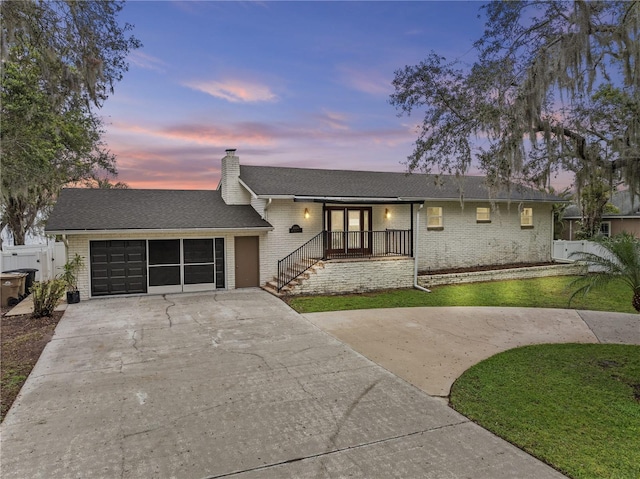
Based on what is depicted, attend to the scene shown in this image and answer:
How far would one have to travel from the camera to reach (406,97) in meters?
11.0

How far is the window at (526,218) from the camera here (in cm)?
1703

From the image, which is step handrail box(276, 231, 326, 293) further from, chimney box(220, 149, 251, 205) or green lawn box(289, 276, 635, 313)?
chimney box(220, 149, 251, 205)

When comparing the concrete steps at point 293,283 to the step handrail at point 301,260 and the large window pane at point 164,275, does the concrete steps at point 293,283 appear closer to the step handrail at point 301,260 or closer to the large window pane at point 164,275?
the step handrail at point 301,260

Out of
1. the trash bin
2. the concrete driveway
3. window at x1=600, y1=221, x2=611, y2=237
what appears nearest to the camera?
the concrete driveway

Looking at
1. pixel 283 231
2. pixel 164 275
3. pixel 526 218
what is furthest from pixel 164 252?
pixel 526 218

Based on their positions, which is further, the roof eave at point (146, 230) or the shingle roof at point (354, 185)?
the shingle roof at point (354, 185)

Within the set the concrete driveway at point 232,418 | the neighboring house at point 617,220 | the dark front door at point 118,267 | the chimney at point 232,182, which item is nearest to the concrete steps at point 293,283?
the chimney at point 232,182

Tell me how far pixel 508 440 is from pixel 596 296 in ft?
35.3

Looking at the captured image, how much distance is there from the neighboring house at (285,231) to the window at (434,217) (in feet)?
0.14

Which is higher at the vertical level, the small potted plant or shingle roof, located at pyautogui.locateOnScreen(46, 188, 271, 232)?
shingle roof, located at pyautogui.locateOnScreen(46, 188, 271, 232)

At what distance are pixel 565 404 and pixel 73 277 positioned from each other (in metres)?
12.2

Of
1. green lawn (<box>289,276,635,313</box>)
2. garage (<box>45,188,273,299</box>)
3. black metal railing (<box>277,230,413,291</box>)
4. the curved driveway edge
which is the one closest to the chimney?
garage (<box>45,188,273,299</box>)

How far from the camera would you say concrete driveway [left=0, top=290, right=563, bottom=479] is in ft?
11.6

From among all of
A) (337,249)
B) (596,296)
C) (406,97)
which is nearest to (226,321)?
(337,249)
